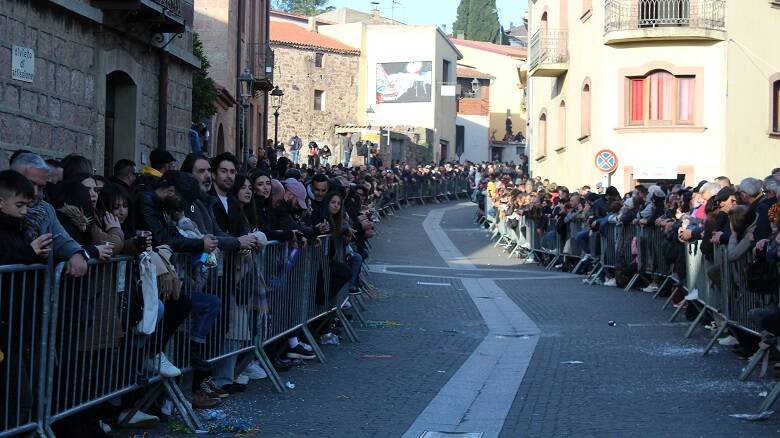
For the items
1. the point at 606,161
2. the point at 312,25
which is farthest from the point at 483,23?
the point at 606,161

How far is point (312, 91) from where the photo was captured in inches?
2758

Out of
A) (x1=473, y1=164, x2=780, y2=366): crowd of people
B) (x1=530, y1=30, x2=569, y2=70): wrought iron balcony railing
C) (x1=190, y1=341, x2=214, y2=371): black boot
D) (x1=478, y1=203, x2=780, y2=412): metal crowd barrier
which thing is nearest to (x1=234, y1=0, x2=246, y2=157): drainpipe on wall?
(x1=473, y1=164, x2=780, y2=366): crowd of people

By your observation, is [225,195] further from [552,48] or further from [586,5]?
[552,48]

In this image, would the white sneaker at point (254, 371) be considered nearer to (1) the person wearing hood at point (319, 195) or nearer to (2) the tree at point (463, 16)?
(1) the person wearing hood at point (319, 195)

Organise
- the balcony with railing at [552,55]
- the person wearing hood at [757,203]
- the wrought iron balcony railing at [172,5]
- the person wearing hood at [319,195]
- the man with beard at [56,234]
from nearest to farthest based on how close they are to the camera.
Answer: the man with beard at [56,234], the person wearing hood at [757,203], the person wearing hood at [319,195], the wrought iron balcony railing at [172,5], the balcony with railing at [552,55]

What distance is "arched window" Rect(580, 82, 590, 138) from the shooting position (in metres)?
37.4

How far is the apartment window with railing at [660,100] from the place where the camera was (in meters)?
34.8

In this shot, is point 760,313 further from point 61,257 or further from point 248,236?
point 61,257

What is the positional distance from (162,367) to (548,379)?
12.8 feet

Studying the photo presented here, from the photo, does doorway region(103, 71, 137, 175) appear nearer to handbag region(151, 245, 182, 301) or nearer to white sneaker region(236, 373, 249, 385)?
white sneaker region(236, 373, 249, 385)

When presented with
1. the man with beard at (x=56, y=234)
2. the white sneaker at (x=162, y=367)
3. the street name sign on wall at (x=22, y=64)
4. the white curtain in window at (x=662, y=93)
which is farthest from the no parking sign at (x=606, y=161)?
the man with beard at (x=56, y=234)

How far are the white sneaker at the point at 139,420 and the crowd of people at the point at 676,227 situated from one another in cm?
456

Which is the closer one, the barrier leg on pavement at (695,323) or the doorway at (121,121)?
the barrier leg on pavement at (695,323)

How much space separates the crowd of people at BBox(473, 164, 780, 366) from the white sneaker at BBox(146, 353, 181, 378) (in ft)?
14.4
